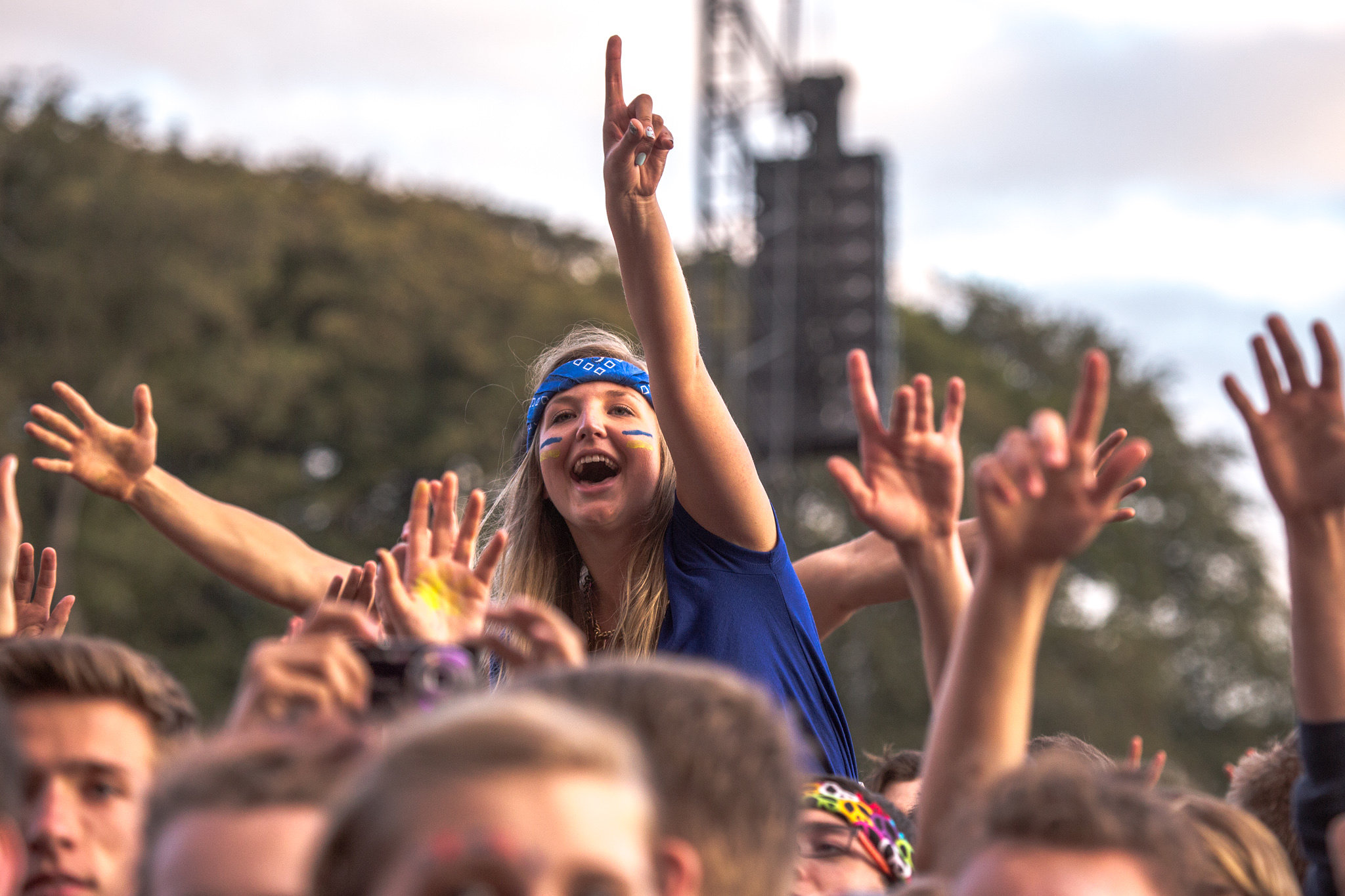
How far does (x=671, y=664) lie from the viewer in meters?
1.80

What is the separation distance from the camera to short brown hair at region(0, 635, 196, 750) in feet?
Answer: 7.44

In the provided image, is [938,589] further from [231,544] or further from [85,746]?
[231,544]

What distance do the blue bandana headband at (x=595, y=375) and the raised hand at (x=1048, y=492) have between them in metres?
1.86

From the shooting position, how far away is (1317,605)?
7.07 feet

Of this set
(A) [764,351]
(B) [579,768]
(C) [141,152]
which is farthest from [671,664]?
(C) [141,152]

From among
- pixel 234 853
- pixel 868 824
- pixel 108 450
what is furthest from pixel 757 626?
pixel 234 853

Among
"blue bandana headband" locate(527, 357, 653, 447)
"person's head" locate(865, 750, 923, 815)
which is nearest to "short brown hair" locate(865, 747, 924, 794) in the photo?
"person's head" locate(865, 750, 923, 815)

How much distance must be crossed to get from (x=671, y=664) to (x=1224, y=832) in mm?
902

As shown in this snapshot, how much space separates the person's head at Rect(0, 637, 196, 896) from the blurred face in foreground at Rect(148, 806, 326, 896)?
0.46 metres

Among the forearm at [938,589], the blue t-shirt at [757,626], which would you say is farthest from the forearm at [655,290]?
the forearm at [938,589]

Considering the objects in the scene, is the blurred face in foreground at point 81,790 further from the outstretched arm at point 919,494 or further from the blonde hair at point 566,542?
the blonde hair at point 566,542

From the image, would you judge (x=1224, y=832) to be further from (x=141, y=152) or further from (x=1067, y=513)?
(x=141, y=152)

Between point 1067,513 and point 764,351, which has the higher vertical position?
point 764,351

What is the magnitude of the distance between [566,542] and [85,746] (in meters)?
1.73
